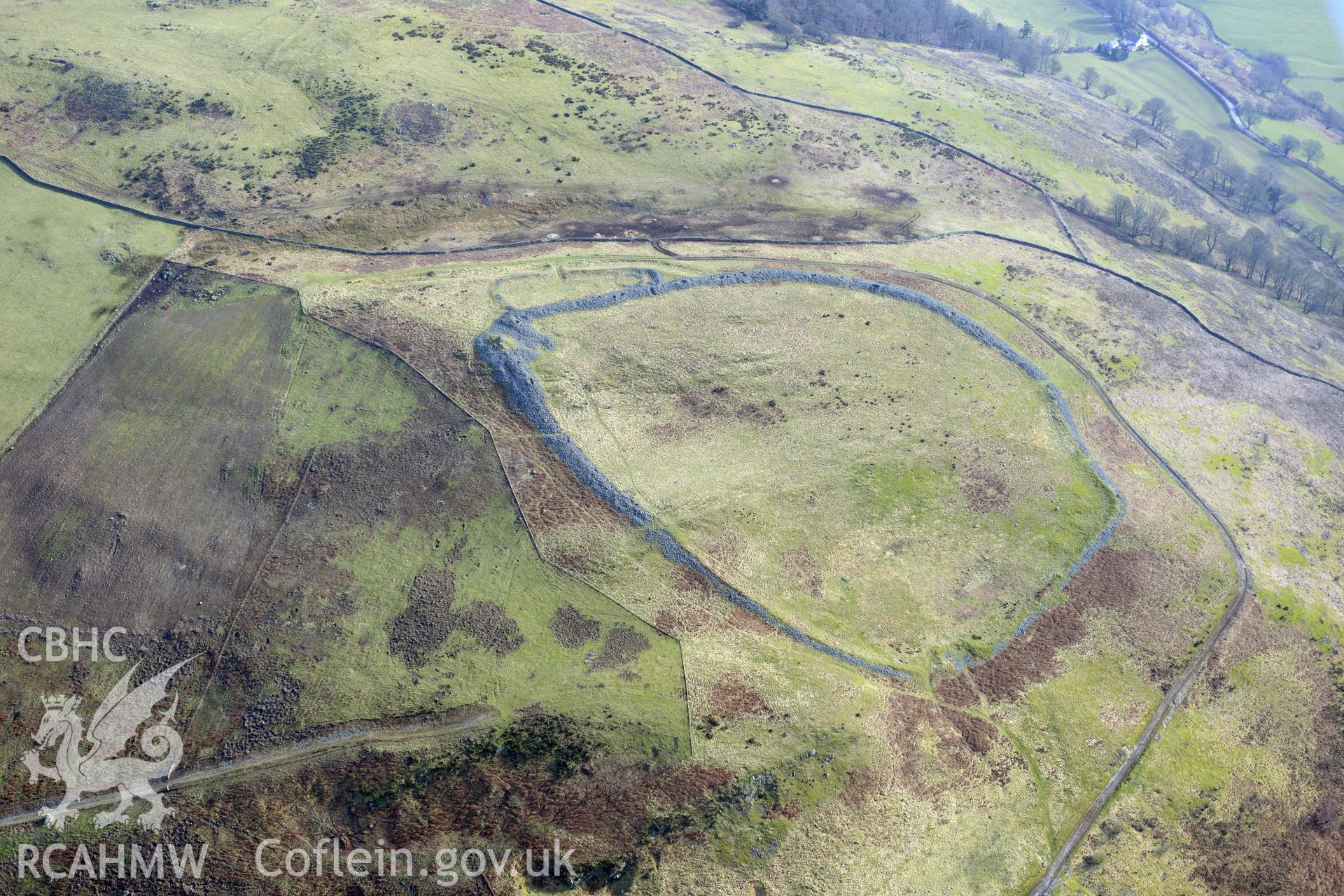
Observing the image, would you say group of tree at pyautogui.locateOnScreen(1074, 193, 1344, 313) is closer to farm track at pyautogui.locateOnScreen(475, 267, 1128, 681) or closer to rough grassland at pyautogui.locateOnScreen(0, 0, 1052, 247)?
→ rough grassland at pyautogui.locateOnScreen(0, 0, 1052, 247)

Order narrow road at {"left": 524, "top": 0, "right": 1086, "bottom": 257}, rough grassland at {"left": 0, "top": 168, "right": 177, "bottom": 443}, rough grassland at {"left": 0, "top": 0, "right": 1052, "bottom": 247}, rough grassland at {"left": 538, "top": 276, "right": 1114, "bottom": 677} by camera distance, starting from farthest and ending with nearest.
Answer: narrow road at {"left": 524, "top": 0, "right": 1086, "bottom": 257} < rough grassland at {"left": 0, "top": 0, "right": 1052, "bottom": 247} < rough grassland at {"left": 0, "top": 168, "right": 177, "bottom": 443} < rough grassland at {"left": 538, "top": 276, "right": 1114, "bottom": 677}

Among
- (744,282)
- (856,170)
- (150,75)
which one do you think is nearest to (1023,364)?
(744,282)

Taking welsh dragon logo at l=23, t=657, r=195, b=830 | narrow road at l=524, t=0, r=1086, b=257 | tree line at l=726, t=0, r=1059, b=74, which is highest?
tree line at l=726, t=0, r=1059, b=74

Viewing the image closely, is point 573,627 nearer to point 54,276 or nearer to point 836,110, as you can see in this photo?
point 54,276

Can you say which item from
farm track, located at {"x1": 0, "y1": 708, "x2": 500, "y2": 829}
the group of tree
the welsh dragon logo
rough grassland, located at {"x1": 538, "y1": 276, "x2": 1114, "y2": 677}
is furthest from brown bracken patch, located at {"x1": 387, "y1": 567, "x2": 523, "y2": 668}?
the group of tree

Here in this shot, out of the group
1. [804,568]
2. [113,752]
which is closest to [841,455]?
[804,568]

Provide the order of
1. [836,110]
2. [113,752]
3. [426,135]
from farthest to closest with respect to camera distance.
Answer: [836,110], [426,135], [113,752]
